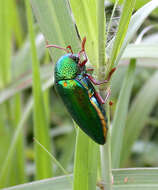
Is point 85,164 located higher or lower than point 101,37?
lower

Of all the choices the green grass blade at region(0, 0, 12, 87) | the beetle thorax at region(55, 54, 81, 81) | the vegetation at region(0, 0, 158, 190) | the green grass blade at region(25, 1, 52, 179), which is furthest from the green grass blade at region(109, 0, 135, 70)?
the green grass blade at region(0, 0, 12, 87)

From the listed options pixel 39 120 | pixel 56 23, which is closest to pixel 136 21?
pixel 56 23

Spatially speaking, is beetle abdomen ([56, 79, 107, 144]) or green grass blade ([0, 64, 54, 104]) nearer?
beetle abdomen ([56, 79, 107, 144])

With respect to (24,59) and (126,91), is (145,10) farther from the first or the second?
(24,59)

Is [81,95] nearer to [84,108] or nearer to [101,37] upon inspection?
[84,108]

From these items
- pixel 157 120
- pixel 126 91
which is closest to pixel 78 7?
pixel 126 91

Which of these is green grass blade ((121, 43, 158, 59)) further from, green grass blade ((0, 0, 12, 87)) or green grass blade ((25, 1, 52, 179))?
green grass blade ((0, 0, 12, 87))
